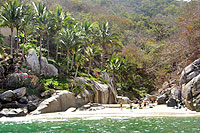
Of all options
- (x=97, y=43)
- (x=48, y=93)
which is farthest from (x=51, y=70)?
(x=97, y=43)

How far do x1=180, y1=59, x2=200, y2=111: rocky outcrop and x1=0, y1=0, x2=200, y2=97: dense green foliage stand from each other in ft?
13.6

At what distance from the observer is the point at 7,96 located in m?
19.2

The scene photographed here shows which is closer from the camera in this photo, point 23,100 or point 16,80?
point 23,100

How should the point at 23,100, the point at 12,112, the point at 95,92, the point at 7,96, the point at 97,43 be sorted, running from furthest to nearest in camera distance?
the point at 97,43 → the point at 95,92 → the point at 23,100 → the point at 7,96 → the point at 12,112

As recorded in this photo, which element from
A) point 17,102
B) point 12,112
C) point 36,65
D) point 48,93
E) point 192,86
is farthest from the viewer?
point 36,65

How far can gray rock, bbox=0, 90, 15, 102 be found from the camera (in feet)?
62.7

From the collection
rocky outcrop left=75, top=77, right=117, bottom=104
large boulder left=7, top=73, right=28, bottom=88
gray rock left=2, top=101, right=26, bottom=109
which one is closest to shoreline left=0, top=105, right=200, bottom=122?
gray rock left=2, top=101, right=26, bottom=109

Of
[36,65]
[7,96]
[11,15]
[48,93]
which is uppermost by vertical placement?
[11,15]

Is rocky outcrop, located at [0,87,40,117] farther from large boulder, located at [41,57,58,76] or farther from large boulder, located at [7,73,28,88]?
large boulder, located at [41,57,58,76]

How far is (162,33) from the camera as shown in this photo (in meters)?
62.9

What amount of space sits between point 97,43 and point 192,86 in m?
23.4

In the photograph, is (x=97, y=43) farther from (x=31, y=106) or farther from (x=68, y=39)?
(x=31, y=106)

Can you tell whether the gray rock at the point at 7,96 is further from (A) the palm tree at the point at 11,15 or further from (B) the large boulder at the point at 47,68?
(B) the large boulder at the point at 47,68

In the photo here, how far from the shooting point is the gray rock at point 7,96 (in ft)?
62.7
